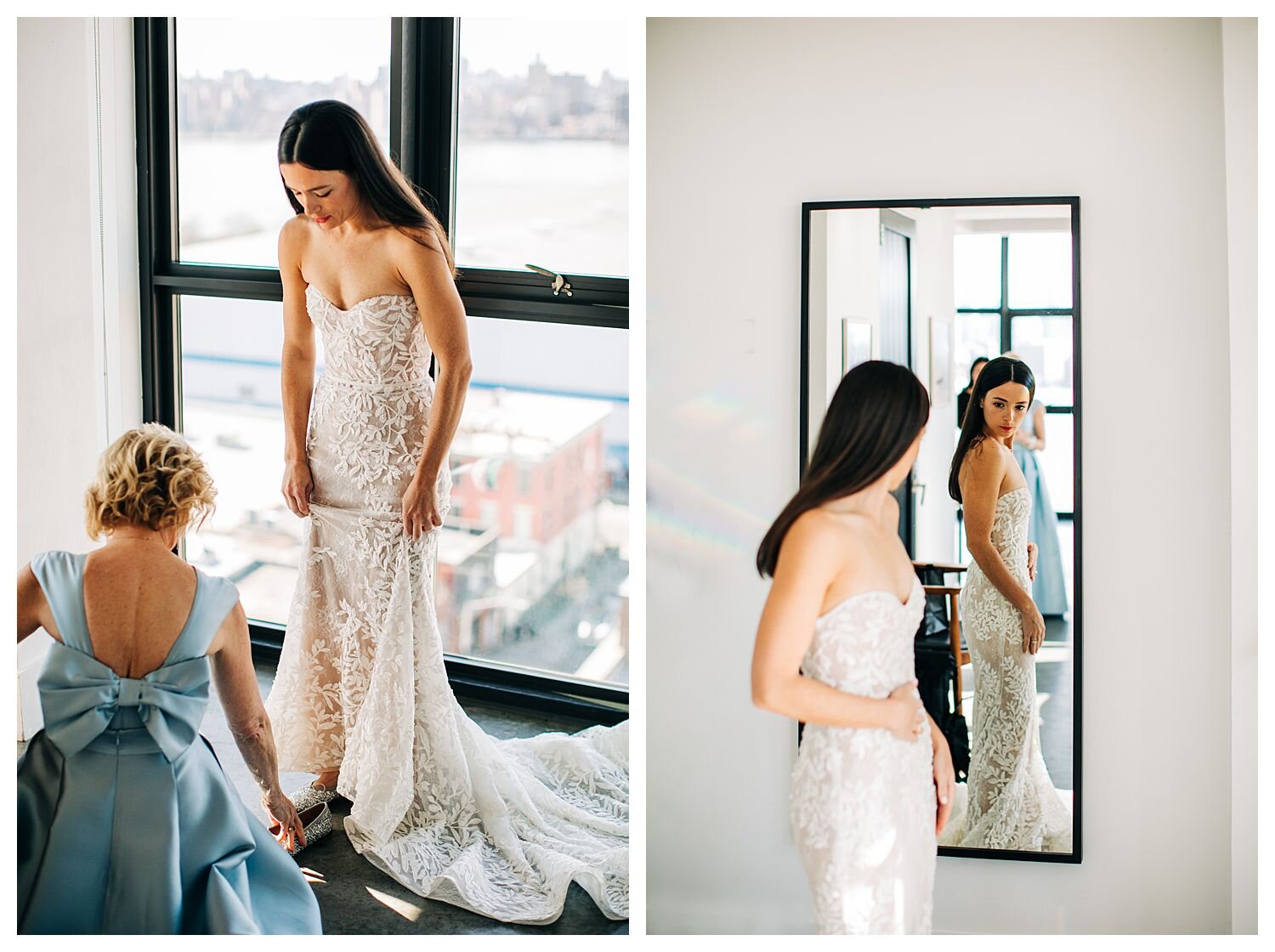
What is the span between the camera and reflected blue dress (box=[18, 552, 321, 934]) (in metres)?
1.86

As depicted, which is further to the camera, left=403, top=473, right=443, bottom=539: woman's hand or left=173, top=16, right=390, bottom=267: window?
left=173, top=16, right=390, bottom=267: window

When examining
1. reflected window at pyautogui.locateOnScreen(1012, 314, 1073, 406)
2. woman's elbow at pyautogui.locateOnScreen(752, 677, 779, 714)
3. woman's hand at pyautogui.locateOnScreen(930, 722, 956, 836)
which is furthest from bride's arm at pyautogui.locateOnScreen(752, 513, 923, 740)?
reflected window at pyautogui.locateOnScreen(1012, 314, 1073, 406)

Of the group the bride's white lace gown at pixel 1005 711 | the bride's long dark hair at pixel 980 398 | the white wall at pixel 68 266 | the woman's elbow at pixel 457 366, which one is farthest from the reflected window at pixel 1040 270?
the white wall at pixel 68 266

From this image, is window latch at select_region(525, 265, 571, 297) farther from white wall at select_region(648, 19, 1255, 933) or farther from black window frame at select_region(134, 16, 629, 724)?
white wall at select_region(648, 19, 1255, 933)

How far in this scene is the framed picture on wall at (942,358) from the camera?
2.23m

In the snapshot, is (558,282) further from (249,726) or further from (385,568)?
(249,726)

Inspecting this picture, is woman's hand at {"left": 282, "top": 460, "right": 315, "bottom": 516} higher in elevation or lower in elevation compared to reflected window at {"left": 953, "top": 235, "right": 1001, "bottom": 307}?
lower

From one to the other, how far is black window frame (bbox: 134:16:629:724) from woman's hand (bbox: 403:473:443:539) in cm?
56

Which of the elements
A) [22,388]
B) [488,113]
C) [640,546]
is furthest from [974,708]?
[22,388]

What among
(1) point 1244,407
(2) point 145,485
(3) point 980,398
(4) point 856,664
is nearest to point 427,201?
(2) point 145,485

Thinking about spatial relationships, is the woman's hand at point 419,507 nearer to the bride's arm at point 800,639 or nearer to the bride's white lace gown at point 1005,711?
the bride's arm at point 800,639

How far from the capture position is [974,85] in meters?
2.24

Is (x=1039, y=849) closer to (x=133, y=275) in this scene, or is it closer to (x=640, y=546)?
(x=640, y=546)

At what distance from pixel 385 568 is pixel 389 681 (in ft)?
0.83
